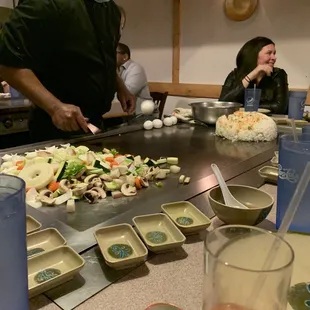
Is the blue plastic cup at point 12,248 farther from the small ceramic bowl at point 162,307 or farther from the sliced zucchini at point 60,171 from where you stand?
the sliced zucchini at point 60,171

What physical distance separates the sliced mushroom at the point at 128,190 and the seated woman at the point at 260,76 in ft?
6.02

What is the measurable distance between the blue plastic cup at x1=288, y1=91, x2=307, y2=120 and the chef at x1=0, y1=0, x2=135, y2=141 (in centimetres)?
92

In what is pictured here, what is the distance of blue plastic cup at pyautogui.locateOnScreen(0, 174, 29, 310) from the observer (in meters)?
0.38

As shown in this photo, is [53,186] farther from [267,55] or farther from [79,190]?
[267,55]

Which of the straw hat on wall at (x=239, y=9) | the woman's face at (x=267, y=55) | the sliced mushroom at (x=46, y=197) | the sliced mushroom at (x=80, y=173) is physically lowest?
the sliced mushroom at (x=46, y=197)

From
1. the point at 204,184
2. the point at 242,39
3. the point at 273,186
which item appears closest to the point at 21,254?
the point at 204,184

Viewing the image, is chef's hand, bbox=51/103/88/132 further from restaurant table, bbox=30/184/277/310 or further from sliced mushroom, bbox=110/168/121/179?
restaurant table, bbox=30/184/277/310

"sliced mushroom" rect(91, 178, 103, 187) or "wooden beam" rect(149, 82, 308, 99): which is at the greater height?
"sliced mushroom" rect(91, 178, 103, 187)

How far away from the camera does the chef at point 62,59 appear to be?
131cm

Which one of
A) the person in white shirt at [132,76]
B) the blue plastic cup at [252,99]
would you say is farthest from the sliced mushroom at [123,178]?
the person in white shirt at [132,76]

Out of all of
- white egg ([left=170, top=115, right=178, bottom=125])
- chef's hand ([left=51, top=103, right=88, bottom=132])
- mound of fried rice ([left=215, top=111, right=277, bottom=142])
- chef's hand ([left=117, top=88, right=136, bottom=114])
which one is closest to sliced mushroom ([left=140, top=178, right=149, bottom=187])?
chef's hand ([left=51, top=103, right=88, bottom=132])

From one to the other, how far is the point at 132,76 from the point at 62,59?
1.97 m

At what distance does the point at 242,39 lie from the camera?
3.81 meters

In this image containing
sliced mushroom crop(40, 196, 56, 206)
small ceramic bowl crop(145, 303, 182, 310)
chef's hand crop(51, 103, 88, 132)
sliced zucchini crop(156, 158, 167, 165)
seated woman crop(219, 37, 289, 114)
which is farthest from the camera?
seated woman crop(219, 37, 289, 114)
